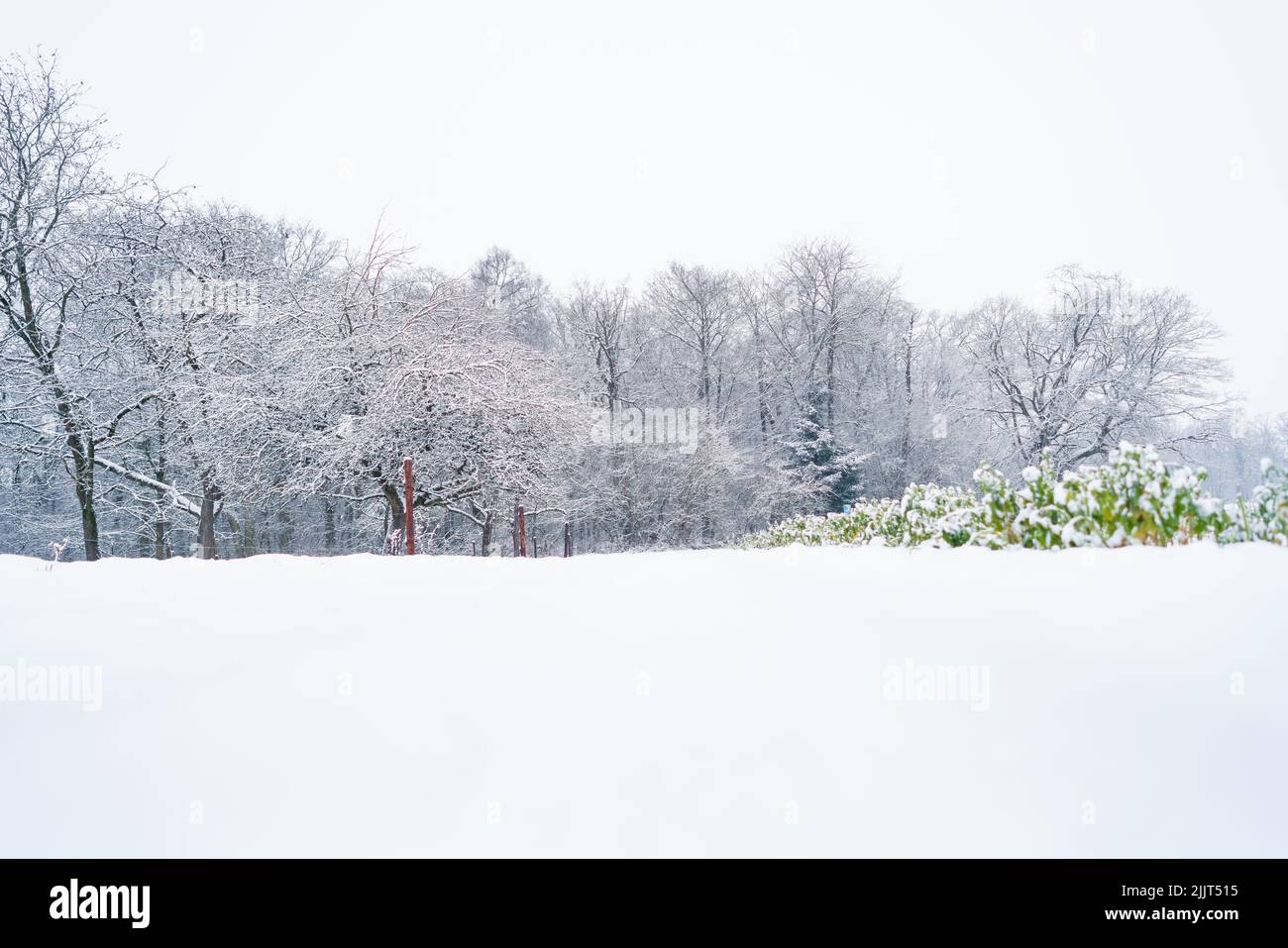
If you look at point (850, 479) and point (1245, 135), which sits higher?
point (1245, 135)

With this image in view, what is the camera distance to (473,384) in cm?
1321

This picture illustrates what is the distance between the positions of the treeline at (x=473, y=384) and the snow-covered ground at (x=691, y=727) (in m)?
2.09

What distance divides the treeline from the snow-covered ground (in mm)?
2092

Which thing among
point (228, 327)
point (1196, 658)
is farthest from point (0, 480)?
point (1196, 658)

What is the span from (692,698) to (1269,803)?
1183 mm

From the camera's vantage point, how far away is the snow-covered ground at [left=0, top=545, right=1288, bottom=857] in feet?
3.81

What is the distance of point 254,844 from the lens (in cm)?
116

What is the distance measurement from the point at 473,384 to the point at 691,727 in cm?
1246

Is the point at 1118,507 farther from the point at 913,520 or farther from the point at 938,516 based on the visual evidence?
the point at 913,520

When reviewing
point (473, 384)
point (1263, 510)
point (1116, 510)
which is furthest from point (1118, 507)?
point (473, 384)

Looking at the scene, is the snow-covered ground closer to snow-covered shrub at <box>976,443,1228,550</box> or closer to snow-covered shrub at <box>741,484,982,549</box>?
snow-covered shrub at <box>976,443,1228,550</box>
